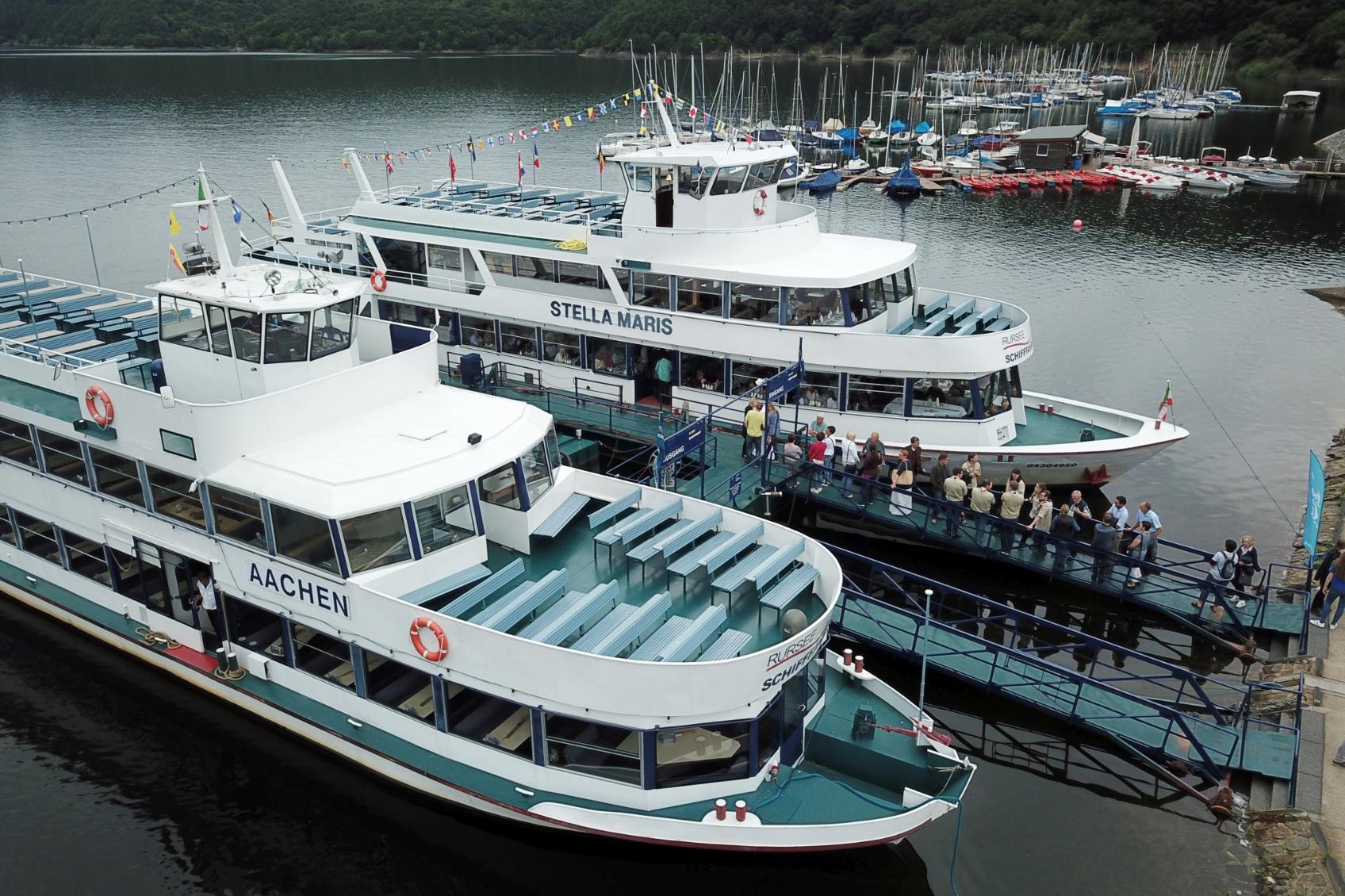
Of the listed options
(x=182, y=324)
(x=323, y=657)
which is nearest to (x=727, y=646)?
(x=323, y=657)

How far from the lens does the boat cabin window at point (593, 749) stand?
41.1 ft

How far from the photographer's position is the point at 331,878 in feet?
44.7

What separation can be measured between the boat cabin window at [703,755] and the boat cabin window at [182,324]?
1023 cm

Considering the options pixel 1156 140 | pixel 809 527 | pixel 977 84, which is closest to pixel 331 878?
pixel 809 527

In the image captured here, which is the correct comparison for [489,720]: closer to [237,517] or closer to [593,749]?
[593,749]

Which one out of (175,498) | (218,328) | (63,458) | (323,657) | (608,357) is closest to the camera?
(323,657)

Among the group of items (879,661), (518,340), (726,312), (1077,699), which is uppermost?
(726,312)

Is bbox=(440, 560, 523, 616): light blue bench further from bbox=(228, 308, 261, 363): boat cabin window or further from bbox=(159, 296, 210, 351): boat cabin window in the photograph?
bbox=(159, 296, 210, 351): boat cabin window

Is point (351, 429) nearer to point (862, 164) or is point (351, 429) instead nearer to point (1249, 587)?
point (1249, 587)

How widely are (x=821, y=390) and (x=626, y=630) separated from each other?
12112 mm

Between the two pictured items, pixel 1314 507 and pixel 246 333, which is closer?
pixel 246 333

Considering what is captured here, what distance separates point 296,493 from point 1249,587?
18.2m

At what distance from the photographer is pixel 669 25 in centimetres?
13550

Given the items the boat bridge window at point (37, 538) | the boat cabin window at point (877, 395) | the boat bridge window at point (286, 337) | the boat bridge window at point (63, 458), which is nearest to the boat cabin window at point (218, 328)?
the boat bridge window at point (286, 337)
